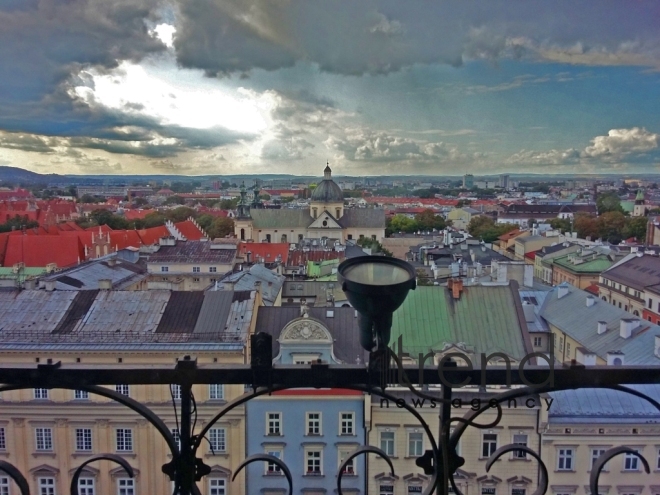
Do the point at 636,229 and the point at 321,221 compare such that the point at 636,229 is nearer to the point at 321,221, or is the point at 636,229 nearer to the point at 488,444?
the point at 321,221

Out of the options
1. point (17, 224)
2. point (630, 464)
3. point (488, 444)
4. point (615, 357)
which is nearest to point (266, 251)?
point (615, 357)

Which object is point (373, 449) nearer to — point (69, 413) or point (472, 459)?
point (472, 459)

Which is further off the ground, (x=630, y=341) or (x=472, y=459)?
(x=630, y=341)

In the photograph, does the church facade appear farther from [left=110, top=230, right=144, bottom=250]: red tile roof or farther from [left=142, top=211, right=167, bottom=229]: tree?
[left=110, top=230, right=144, bottom=250]: red tile roof

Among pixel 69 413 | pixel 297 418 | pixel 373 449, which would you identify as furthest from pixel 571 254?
pixel 373 449

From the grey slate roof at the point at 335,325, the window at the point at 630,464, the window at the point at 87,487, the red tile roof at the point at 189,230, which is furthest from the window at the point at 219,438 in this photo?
the red tile roof at the point at 189,230

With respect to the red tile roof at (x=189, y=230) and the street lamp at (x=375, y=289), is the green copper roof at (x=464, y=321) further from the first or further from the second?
the red tile roof at (x=189, y=230)

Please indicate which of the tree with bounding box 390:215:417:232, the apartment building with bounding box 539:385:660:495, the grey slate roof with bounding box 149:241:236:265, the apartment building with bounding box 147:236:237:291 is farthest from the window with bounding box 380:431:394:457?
the tree with bounding box 390:215:417:232
